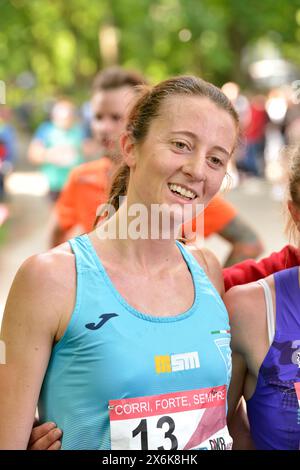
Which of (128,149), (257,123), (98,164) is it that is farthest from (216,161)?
(257,123)

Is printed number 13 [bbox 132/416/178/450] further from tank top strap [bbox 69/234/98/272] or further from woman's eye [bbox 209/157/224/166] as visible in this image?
woman's eye [bbox 209/157/224/166]

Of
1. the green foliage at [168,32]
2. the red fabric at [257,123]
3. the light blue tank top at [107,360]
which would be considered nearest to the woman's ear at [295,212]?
the light blue tank top at [107,360]

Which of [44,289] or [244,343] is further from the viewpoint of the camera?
[244,343]

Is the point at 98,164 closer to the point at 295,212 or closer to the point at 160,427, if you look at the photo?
the point at 295,212

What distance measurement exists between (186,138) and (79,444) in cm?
82

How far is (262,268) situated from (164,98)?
0.65 metres

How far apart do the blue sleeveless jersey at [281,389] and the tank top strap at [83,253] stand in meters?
0.55

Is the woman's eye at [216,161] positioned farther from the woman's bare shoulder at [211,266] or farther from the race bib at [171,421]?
the race bib at [171,421]

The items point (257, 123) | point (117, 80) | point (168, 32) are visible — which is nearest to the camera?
point (117, 80)

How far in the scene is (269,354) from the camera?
209 cm

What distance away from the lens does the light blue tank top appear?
184 centimetres

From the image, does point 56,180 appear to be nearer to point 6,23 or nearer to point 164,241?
point 6,23

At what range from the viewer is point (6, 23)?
9.11 metres

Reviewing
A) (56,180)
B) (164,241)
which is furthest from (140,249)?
(56,180)
